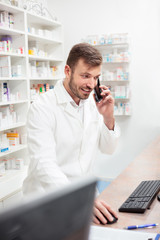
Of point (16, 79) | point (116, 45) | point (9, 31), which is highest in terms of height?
point (9, 31)

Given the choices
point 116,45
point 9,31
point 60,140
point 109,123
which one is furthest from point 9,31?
point 60,140

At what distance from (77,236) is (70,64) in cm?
139

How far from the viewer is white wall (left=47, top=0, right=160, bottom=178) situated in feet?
16.0

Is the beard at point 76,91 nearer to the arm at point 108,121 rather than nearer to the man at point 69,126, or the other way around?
the man at point 69,126

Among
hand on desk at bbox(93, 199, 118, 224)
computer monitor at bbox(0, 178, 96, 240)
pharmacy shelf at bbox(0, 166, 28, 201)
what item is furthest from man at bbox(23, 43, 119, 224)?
pharmacy shelf at bbox(0, 166, 28, 201)

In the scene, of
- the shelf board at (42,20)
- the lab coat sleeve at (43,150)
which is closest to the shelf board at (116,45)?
the shelf board at (42,20)

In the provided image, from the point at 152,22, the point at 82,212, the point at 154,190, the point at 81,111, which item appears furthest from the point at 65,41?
the point at 82,212

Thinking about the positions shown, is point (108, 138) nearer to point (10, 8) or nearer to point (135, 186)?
point (135, 186)

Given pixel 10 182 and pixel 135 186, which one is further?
pixel 10 182

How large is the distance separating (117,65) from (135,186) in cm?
354

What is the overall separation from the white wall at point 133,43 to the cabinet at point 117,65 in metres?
0.16

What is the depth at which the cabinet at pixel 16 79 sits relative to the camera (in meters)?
4.05

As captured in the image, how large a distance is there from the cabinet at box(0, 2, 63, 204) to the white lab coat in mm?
2282

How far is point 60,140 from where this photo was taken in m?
1.73
